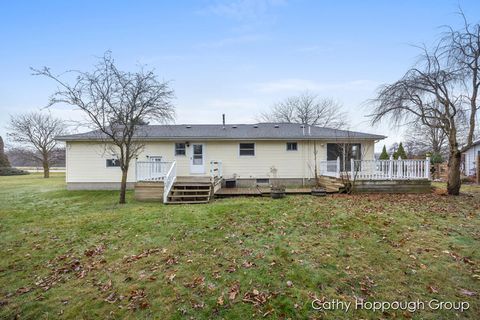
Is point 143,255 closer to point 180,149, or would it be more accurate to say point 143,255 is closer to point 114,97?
point 114,97

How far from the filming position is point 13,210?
8281 mm

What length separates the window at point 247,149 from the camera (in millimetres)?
14094

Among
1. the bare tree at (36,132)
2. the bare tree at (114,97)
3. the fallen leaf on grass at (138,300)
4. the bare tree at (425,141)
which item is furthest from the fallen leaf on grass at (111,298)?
the bare tree at (425,141)

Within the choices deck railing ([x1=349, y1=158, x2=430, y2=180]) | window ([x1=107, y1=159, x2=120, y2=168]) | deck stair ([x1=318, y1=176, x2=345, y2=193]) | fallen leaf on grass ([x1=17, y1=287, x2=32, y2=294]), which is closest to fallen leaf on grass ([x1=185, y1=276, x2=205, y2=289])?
fallen leaf on grass ([x1=17, y1=287, x2=32, y2=294])

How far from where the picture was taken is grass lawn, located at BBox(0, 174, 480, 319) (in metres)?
3.02

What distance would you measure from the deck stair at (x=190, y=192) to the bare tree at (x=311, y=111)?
2510 cm

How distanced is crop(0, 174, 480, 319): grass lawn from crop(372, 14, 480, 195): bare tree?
4.02 meters

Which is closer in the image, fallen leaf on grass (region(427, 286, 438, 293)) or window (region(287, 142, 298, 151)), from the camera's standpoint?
fallen leaf on grass (region(427, 286, 438, 293))

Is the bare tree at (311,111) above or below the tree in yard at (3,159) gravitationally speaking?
above

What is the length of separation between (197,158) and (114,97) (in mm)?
5845

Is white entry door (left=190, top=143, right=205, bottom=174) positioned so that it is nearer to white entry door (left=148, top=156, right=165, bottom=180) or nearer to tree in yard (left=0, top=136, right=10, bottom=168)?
white entry door (left=148, top=156, right=165, bottom=180)

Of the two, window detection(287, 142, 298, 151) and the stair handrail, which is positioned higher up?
window detection(287, 142, 298, 151)

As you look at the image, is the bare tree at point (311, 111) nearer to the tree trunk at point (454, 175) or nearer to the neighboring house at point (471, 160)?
the neighboring house at point (471, 160)

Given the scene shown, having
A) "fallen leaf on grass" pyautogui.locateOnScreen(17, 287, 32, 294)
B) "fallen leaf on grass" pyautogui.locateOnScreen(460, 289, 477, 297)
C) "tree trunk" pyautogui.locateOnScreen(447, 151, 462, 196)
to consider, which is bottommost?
"fallen leaf on grass" pyautogui.locateOnScreen(17, 287, 32, 294)
